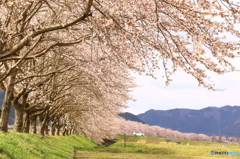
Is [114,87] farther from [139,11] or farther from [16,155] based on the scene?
[139,11]

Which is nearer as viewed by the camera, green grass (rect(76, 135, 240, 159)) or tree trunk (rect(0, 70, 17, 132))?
tree trunk (rect(0, 70, 17, 132))

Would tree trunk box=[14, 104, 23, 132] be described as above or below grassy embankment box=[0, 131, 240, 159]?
above

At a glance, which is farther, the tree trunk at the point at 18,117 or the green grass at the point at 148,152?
the green grass at the point at 148,152

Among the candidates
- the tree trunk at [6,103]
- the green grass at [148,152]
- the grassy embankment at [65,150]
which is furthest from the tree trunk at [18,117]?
the green grass at [148,152]

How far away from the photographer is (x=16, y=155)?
35.8 ft

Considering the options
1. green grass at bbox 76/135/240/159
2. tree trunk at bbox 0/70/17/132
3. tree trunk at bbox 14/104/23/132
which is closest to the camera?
tree trunk at bbox 0/70/17/132

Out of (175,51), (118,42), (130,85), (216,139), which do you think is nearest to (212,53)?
(175,51)

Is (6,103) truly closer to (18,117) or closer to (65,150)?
(18,117)

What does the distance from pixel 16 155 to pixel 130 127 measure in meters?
139

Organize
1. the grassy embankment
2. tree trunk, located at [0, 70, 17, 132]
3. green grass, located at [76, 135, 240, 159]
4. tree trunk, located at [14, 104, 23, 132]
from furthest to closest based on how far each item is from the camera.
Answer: green grass, located at [76, 135, 240, 159], tree trunk, located at [14, 104, 23, 132], tree trunk, located at [0, 70, 17, 132], the grassy embankment

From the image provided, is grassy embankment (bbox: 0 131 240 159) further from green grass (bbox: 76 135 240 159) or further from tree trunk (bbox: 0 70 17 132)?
tree trunk (bbox: 0 70 17 132)

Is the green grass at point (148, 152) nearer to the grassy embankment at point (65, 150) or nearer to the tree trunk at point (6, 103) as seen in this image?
the grassy embankment at point (65, 150)

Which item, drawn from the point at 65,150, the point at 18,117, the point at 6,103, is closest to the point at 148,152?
the point at 65,150

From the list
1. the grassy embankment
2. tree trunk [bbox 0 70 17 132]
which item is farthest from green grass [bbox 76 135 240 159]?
tree trunk [bbox 0 70 17 132]
